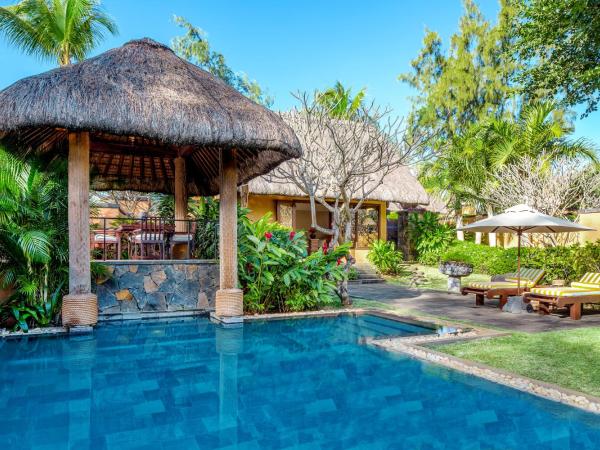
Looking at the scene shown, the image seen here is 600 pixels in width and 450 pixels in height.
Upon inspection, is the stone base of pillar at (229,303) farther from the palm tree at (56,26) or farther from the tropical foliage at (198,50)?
the tropical foliage at (198,50)

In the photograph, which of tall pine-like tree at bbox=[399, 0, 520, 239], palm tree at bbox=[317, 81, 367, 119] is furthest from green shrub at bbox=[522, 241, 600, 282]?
tall pine-like tree at bbox=[399, 0, 520, 239]

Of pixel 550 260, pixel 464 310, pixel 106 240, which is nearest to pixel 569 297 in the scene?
pixel 464 310

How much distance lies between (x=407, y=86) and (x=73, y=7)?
1963cm

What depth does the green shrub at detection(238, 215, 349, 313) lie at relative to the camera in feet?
27.1

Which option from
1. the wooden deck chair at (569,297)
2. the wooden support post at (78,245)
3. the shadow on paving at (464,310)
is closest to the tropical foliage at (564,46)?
the wooden deck chair at (569,297)

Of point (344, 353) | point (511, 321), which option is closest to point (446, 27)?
point (511, 321)

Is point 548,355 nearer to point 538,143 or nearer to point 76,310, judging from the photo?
point 76,310

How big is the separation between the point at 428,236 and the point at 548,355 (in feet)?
45.0

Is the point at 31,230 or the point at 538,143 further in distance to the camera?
the point at 538,143

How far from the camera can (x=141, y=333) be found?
23.2ft

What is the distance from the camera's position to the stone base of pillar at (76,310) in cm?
677

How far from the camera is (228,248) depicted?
7.84m

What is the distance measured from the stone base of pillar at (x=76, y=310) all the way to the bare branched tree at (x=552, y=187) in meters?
12.8

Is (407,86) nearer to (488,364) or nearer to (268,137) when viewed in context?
(268,137)
